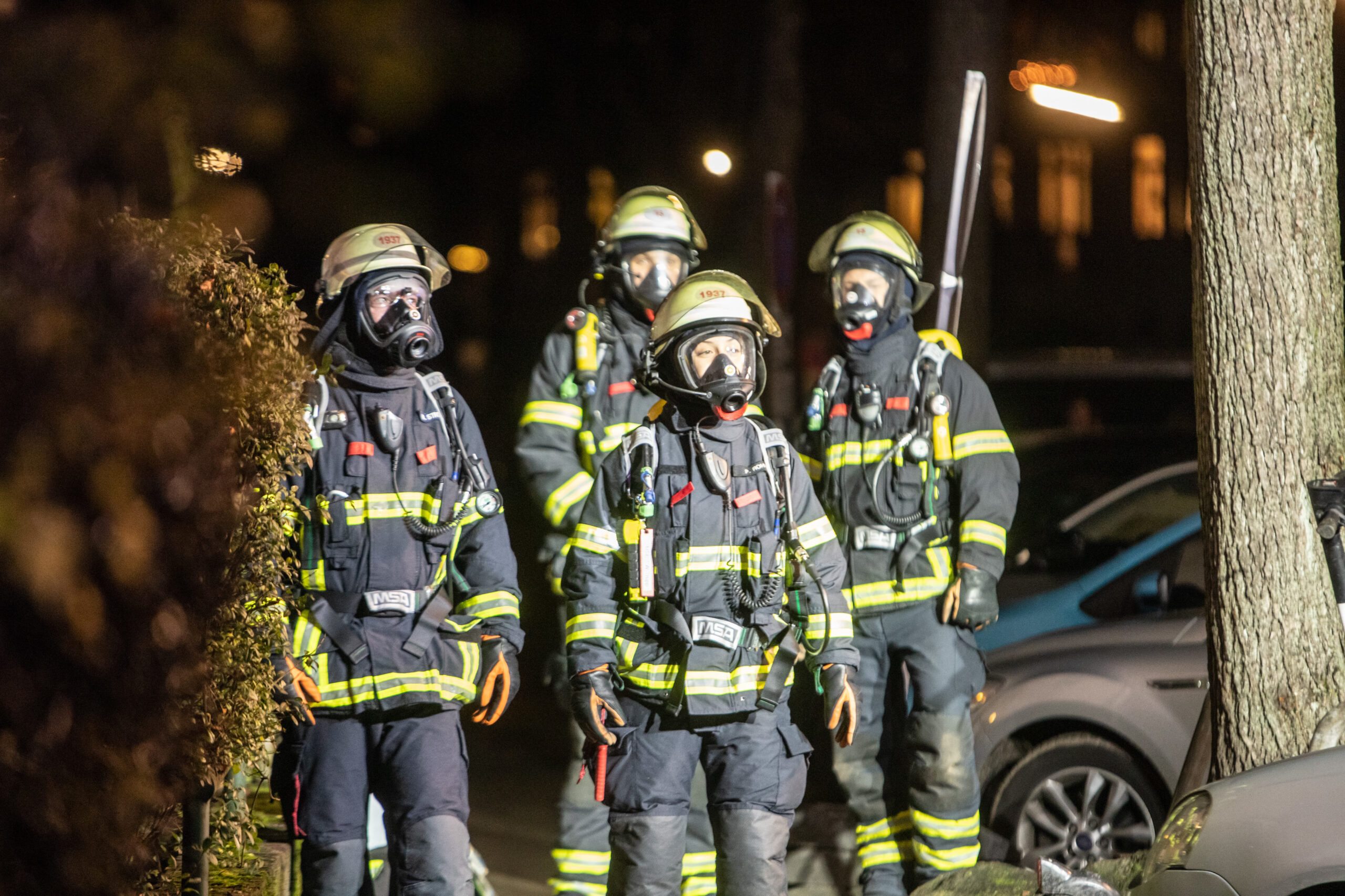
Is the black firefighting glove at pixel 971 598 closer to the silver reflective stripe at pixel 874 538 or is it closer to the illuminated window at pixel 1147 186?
the silver reflective stripe at pixel 874 538

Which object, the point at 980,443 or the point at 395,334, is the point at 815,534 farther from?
the point at 395,334

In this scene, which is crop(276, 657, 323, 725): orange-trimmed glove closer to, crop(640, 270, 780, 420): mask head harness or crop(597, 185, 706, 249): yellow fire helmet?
crop(640, 270, 780, 420): mask head harness

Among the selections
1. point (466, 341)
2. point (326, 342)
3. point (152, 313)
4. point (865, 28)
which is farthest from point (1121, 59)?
point (152, 313)

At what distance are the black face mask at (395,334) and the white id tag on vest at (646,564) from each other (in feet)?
2.74

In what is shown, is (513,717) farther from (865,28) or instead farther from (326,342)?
(865,28)

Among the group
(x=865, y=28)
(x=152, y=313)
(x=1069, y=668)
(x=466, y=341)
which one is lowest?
(x=1069, y=668)

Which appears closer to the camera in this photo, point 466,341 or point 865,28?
point 865,28

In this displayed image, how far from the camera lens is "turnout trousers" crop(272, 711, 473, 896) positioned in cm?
411

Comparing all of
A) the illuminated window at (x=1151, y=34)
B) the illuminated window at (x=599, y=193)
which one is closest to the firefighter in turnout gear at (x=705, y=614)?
the illuminated window at (x=599, y=193)

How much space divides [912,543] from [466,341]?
1908 cm

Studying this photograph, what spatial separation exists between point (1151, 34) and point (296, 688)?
2051cm

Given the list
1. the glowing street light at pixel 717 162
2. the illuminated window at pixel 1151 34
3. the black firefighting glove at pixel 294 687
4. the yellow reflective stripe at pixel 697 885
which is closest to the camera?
the black firefighting glove at pixel 294 687

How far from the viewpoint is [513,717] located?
905cm

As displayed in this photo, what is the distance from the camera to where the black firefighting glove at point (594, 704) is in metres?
4.16
